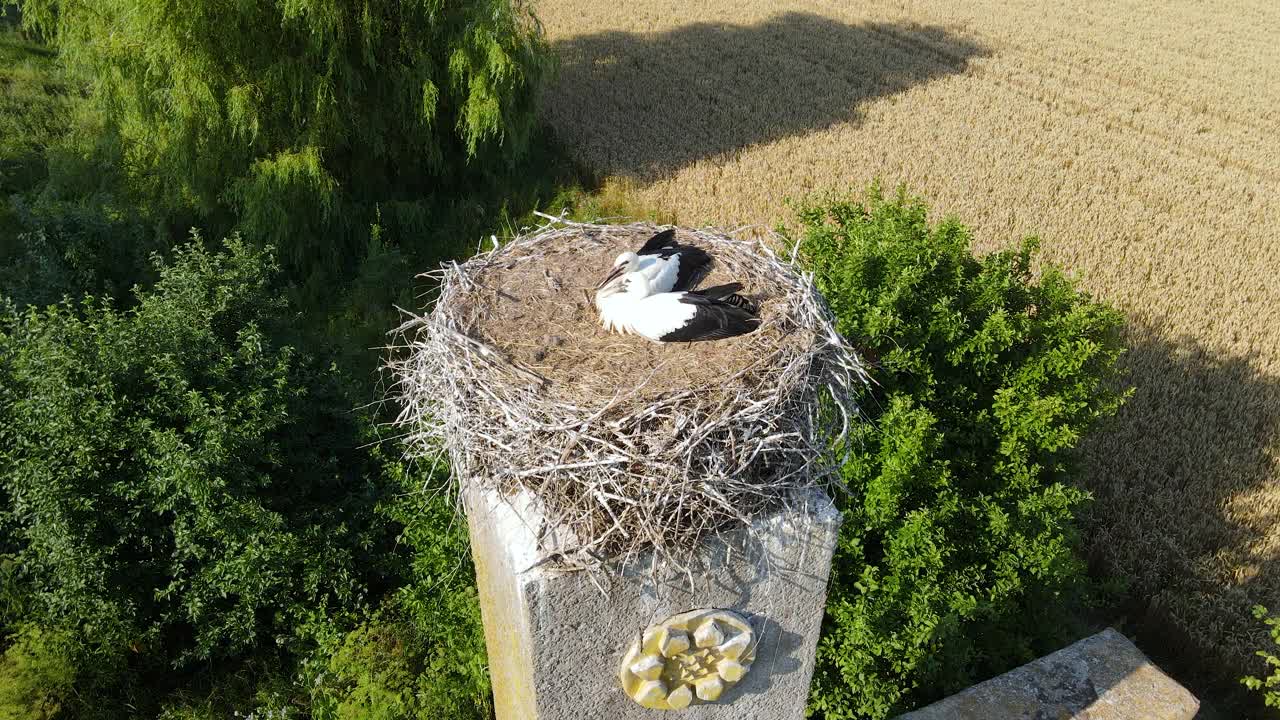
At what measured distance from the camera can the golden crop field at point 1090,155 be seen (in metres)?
6.86

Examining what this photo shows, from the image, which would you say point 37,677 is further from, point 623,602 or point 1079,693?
point 1079,693

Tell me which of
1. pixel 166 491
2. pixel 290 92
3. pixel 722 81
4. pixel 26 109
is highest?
pixel 290 92

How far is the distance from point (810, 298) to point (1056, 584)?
3.86 metres

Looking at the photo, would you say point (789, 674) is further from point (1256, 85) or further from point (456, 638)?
point (1256, 85)

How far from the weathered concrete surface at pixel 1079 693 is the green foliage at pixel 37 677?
546cm

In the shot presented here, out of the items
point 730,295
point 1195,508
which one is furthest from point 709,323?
point 1195,508

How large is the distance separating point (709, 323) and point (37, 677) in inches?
212

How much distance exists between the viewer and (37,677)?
529 cm

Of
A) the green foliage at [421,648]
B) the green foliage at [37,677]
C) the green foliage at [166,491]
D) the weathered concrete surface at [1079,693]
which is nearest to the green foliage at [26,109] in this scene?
the green foliage at [166,491]

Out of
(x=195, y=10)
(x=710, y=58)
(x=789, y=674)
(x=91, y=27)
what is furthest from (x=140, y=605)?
(x=710, y=58)

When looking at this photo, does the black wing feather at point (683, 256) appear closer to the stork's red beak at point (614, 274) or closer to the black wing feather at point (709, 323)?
the stork's red beak at point (614, 274)

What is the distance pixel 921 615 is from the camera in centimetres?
491

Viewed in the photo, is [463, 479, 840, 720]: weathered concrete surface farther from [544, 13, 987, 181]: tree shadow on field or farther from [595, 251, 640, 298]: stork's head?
[544, 13, 987, 181]: tree shadow on field

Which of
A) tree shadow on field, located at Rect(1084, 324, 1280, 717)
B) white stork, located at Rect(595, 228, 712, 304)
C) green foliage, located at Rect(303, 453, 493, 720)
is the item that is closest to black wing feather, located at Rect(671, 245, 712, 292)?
white stork, located at Rect(595, 228, 712, 304)
